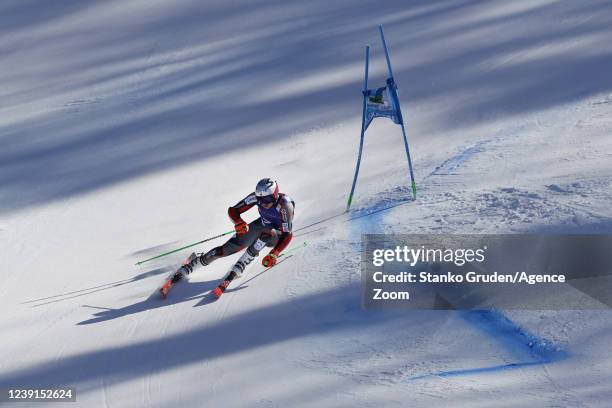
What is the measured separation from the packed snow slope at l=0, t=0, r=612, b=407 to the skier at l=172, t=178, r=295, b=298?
0.76 ft

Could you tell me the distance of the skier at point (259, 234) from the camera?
11.4 m

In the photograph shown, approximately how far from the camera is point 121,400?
9.45 m

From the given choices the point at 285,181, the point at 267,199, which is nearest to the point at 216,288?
the point at 267,199

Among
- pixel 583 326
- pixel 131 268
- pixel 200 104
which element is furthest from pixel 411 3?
pixel 583 326

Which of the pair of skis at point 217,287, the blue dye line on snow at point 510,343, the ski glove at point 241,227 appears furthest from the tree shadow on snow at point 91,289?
the blue dye line on snow at point 510,343

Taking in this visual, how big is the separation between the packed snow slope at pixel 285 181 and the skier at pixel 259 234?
0.23 meters

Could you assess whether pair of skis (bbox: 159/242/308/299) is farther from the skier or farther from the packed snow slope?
the packed snow slope

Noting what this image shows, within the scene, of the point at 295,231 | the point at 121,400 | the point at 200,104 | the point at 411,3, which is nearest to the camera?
the point at 121,400

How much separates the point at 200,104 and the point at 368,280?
724cm

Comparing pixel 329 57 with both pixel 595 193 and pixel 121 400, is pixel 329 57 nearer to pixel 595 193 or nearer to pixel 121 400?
pixel 595 193

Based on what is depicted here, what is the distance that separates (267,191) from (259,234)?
0.65m

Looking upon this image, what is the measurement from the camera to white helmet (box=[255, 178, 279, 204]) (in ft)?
37.7

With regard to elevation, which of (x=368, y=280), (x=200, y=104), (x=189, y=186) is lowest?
(x=368, y=280)

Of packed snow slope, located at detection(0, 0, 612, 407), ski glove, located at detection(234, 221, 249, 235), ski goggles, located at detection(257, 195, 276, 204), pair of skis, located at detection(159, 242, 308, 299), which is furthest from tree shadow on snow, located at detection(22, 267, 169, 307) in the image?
ski goggles, located at detection(257, 195, 276, 204)
